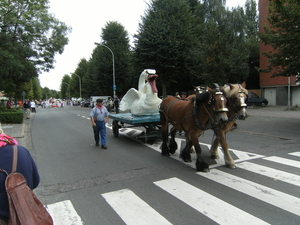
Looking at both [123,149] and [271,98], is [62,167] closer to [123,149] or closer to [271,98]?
[123,149]

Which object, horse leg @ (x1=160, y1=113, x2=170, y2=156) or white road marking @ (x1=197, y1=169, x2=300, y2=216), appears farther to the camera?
horse leg @ (x1=160, y1=113, x2=170, y2=156)

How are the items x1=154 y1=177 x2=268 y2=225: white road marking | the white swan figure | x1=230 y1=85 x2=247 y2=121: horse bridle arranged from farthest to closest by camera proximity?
1. the white swan figure
2. x1=230 y1=85 x2=247 y2=121: horse bridle
3. x1=154 y1=177 x2=268 y2=225: white road marking

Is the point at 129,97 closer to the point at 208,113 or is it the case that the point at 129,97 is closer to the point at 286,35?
the point at 208,113

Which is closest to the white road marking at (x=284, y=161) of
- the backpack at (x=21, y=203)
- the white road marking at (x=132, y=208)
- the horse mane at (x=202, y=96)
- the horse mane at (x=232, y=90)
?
the horse mane at (x=232, y=90)

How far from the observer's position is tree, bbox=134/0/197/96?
72.6ft

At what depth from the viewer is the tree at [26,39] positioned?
15570mm

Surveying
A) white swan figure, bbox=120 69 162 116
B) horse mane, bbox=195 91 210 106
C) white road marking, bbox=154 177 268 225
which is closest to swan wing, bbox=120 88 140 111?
white swan figure, bbox=120 69 162 116

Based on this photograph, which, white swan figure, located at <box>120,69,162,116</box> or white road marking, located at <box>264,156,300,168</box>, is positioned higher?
white swan figure, located at <box>120,69,162,116</box>

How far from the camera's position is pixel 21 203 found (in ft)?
6.08

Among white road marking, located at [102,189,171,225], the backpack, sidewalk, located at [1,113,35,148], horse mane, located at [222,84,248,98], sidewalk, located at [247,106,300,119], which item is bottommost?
white road marking, located at [102,189,171,225]

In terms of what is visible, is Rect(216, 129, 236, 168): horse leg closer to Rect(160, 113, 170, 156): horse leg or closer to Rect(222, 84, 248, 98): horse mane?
Rect(222, 84, 248, 98): horse mane

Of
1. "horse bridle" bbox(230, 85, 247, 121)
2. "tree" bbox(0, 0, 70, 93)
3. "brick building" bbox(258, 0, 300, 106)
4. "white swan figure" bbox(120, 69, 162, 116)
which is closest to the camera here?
"horse bridle" bbox(230, 85, 247, 121)

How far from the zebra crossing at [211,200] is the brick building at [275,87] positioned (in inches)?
961

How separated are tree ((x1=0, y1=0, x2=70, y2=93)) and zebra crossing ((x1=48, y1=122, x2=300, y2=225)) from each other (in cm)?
1439
